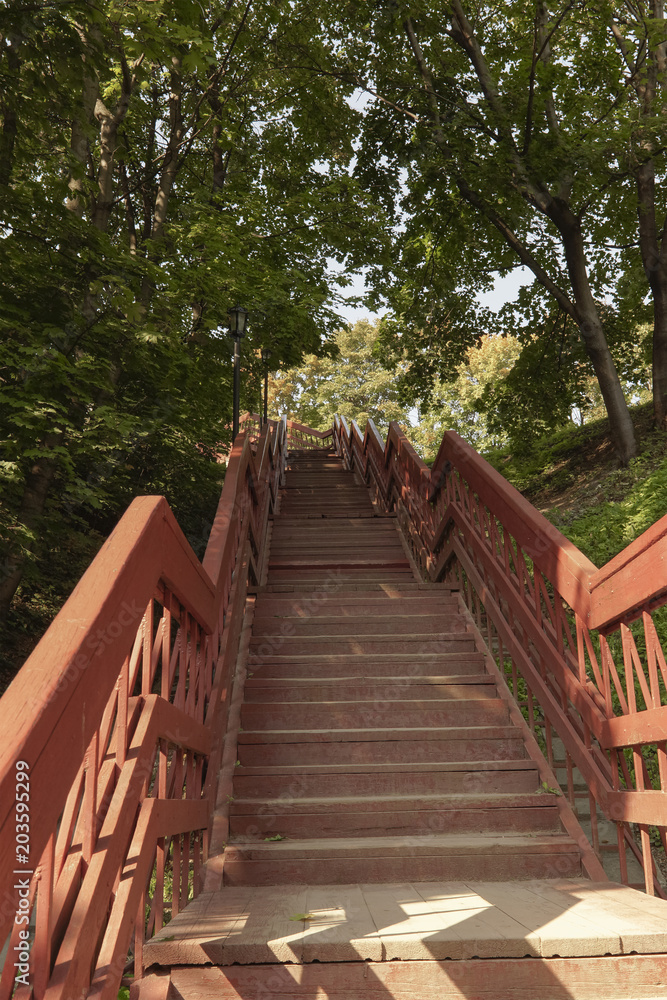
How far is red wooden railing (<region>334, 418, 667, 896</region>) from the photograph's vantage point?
251cm

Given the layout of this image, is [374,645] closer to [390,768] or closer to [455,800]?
[390,768]

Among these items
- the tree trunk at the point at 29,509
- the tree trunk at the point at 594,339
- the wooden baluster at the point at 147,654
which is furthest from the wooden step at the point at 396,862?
the tree trunk at the point at 594,339

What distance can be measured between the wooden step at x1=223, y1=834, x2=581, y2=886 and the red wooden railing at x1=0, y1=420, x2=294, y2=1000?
0.88 ft

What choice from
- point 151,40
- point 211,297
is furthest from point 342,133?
point 151,40

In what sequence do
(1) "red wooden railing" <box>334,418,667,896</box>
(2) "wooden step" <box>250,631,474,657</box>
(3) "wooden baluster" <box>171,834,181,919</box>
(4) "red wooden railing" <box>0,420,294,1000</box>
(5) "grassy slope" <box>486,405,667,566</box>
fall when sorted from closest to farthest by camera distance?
(4) "red wooden railing" <box>0,420,294,1000</box> < (3) "wooden baluster" <box>171,834,181,919</box> < (1) "red wooden railing" <box>334,418,667,896</box> < (2) "wooden step" <box>250,631,474,657</box> < (5) "grassy slope" <box>486,405,667,566</box>

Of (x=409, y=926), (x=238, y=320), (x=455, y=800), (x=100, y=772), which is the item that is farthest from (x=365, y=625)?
(x=238, y=320)

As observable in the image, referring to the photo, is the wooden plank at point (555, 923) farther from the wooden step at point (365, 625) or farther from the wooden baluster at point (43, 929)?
the wooden step at point (365, 625)

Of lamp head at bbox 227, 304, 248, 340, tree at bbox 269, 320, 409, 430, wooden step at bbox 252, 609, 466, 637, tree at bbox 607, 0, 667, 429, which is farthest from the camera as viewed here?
tree at bbox 269, 320, 409, 430

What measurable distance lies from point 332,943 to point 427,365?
10.8 metres

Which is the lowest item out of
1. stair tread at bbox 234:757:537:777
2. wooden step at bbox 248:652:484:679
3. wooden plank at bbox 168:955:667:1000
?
wooden plank at bbox 168:955:667:1000

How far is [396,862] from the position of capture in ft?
9.48

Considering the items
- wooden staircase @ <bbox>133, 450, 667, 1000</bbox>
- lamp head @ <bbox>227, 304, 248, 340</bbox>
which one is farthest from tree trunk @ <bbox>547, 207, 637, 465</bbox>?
wooden staircase @ <bbox>133, 450, 667, 1000</bbox>

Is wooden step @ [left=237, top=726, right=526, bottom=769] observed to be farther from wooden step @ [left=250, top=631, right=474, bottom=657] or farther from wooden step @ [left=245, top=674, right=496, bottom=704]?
wooden step @ [left=250, top=631, right=474, bottom=657]

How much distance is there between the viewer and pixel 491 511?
4.38 metres
